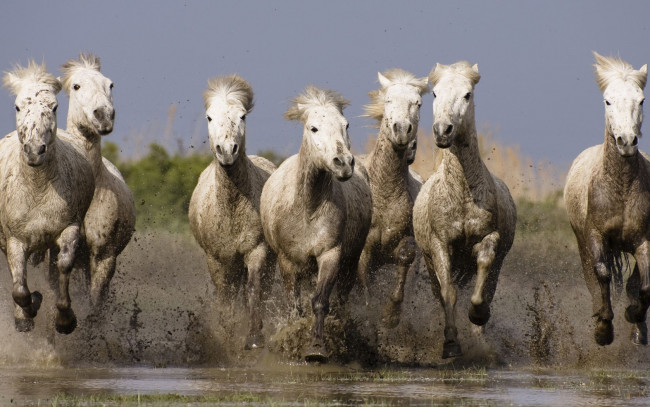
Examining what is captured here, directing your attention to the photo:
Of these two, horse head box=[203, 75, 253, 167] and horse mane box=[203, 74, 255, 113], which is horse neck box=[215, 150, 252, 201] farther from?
horse mane box=[203, 74, 255, 113]

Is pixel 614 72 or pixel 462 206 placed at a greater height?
pixel 614 72

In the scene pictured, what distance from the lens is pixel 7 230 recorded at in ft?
41.1

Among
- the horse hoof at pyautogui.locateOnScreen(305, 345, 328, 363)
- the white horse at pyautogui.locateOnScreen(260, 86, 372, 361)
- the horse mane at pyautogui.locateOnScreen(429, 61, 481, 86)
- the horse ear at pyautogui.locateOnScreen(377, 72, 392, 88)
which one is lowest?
the horse hoof at pyautogui.locateOnScreen(305, 345, 328, 363)

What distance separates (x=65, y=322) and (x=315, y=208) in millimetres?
2337

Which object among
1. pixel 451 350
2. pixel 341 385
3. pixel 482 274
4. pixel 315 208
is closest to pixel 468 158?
pixel 482 274

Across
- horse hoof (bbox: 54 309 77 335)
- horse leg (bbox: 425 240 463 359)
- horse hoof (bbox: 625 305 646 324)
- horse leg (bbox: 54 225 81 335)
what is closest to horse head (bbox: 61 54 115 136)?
horse leg (bbox: 54 225 81 335)

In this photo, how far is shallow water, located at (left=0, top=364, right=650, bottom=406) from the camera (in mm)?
9578

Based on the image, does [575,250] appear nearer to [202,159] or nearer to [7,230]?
[202,159]

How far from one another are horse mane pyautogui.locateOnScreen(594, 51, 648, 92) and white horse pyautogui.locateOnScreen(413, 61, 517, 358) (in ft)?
3.58

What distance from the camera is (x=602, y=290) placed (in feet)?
41.7

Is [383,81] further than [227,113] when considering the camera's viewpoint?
Yes

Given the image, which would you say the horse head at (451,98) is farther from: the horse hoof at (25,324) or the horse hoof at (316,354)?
the horse hoof at (25,324)

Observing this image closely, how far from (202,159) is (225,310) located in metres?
12.4

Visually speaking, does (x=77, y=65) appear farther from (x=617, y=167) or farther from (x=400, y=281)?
(x=617, y=167)
